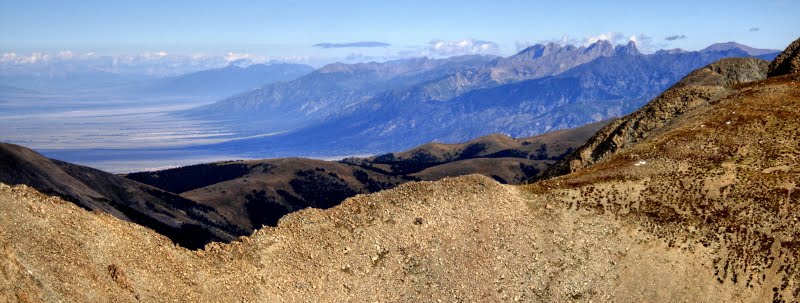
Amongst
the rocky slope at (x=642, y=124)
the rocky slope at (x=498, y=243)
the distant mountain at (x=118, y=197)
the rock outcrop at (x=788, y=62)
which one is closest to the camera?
the rocky slope at (x=498, y=243)

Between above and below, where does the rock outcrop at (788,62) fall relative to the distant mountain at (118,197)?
above

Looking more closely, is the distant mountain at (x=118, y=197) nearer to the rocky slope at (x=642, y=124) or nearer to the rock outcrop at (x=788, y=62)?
the rocky slope at (x=642, y=124)

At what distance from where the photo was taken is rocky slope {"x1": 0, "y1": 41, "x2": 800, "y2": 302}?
1432 inches

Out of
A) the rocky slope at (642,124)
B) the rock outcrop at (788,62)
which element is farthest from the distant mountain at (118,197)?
the rock outcrop at (788,62)

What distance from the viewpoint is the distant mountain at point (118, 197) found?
138 meters

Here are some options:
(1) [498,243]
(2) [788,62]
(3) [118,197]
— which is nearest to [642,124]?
(2) [788,62]

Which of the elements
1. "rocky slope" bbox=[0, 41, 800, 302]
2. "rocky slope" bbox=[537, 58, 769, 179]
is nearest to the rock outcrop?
"rocky slope" bbox=[537, 58, 769, 179]

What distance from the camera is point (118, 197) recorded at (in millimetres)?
173625

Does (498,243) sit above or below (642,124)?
below

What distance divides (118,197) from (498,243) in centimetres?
14495

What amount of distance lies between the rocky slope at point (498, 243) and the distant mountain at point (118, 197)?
84.5 m

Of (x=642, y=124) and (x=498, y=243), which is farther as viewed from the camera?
(x=642, y=124)

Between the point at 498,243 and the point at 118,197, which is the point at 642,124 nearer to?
the point at 498,243

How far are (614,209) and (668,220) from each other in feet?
12.6
